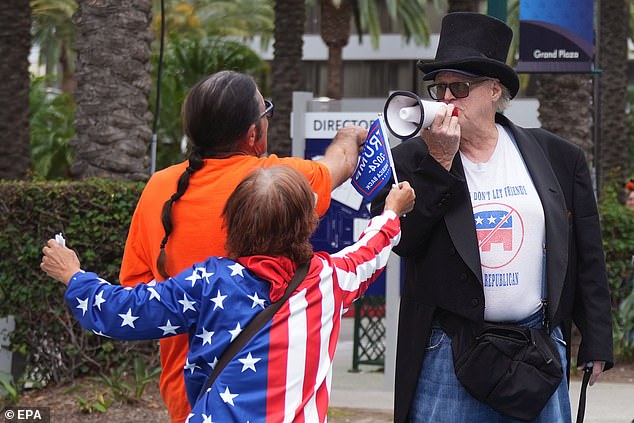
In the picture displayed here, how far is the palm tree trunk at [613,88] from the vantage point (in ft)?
67.1

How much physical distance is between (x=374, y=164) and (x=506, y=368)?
0.77 metres

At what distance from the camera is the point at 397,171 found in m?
3.80

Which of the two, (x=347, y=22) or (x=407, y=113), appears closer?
(x=407, y=113)

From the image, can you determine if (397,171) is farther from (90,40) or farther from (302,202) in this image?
(90,40)

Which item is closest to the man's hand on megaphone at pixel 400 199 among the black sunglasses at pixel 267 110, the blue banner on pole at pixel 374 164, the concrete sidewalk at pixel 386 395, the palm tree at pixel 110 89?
the blue banner on pole at pixel 374 164

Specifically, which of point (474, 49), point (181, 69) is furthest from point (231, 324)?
point (181, 69)

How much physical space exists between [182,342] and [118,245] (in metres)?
4.49

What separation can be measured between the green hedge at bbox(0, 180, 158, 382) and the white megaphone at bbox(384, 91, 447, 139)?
437 centimetres

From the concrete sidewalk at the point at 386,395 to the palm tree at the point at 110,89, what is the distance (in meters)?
2.36


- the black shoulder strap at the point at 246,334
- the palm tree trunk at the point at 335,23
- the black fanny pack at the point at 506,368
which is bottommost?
the black fanny pack at the point at 506,368

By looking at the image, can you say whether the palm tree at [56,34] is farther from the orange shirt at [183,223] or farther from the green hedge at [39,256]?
the orange shirt at [183,223]

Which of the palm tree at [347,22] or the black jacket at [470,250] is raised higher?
the palm tree at [347,22]

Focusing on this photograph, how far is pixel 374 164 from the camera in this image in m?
3.52

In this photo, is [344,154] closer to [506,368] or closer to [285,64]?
[506,368]
